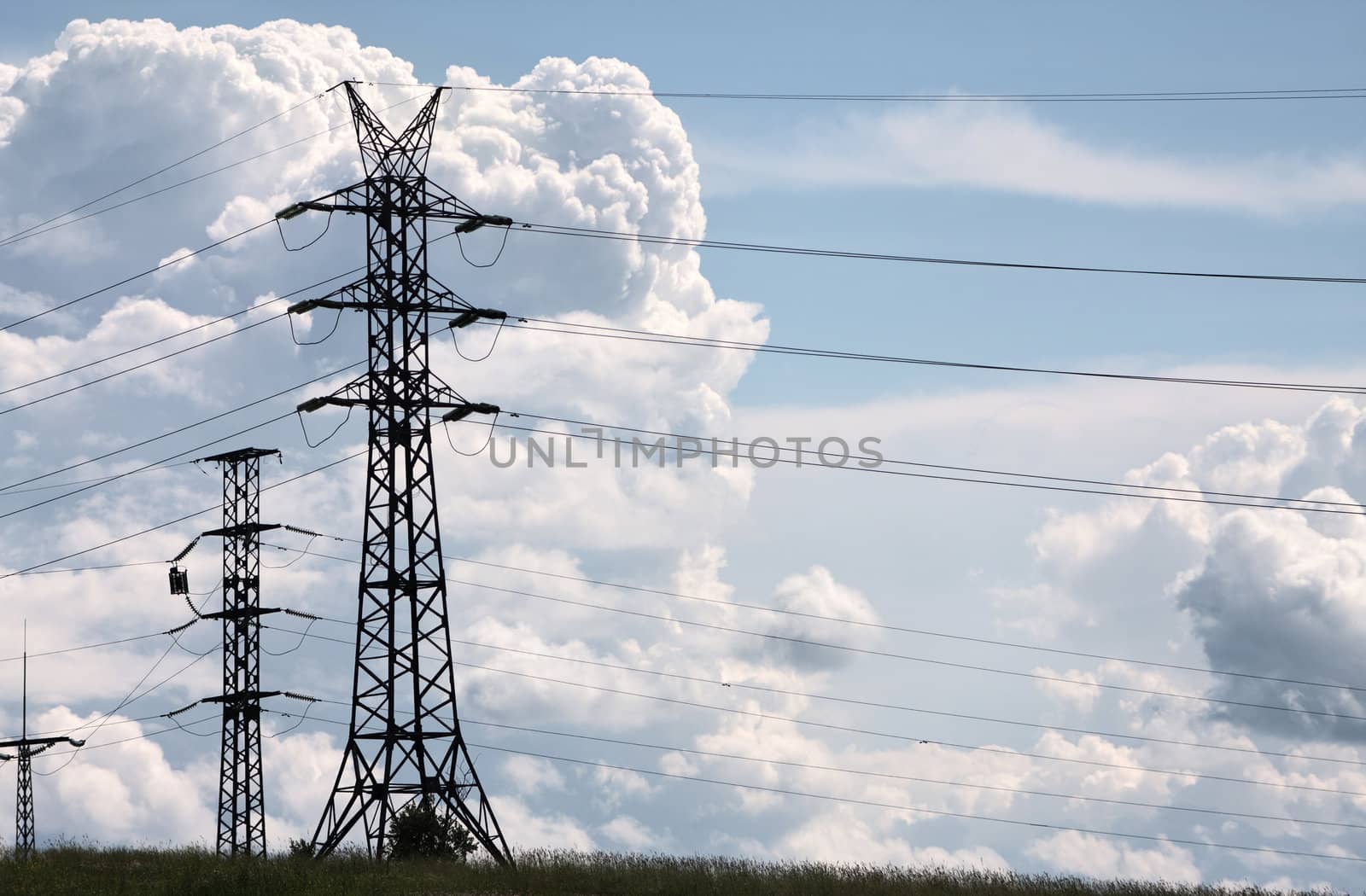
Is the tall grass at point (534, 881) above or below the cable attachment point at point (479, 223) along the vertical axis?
below

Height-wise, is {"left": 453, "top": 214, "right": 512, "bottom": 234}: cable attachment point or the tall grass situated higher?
{"left": 453, "top": 214, "right": 512, "bottom": 234}: cable attachment point

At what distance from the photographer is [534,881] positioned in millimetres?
34812

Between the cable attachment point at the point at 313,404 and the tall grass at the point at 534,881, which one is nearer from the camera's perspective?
the tall grass at the point at 534,881

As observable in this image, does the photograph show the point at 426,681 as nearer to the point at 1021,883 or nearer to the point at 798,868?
the point at 798,868

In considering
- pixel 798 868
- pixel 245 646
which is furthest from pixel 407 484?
pixel 245 646

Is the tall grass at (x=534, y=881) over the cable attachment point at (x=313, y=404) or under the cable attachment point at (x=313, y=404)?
under

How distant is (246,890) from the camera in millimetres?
34656

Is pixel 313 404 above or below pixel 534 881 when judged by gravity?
above

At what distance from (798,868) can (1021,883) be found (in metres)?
5.12

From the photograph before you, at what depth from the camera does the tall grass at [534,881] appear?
33562mm

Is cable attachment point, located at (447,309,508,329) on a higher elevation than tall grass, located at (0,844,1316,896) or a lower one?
higher

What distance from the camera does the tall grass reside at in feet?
110

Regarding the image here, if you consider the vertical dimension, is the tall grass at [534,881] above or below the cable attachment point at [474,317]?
below

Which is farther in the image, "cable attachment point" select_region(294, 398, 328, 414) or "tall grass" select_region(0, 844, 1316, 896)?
"cable attachment point" select_region(294, 398, 328, 414)
